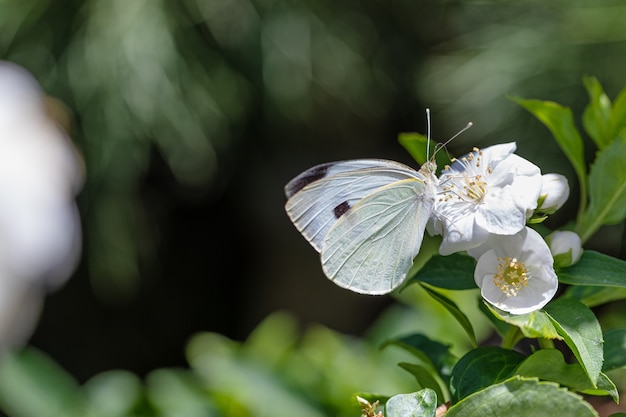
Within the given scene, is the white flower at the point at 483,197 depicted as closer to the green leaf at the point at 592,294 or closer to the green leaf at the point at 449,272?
the green leaf at the point at 449,272

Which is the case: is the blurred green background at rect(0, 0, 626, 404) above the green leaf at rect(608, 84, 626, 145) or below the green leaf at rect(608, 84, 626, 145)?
below

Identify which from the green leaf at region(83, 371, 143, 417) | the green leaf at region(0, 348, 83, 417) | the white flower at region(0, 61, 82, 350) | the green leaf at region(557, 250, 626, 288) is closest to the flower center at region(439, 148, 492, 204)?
the green leaf at region(557, 250, 626, 288)

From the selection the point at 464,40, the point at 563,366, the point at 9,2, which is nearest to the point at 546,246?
the point at 563,366

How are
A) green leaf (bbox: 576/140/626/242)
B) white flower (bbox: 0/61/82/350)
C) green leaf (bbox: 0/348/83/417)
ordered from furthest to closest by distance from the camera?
white flower (bbox: 0/61/82/350), green leaf (bbox: 0/348/83/417), green leaf (bbox: 576/140/626/242)

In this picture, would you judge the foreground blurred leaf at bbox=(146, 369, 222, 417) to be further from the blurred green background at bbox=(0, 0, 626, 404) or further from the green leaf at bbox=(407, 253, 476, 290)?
the blurred green background at bbox=(0, 0, 626, 404)

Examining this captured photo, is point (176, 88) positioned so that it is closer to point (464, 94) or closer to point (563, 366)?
point (464, 94)

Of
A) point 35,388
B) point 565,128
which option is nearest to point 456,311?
point 565,128
